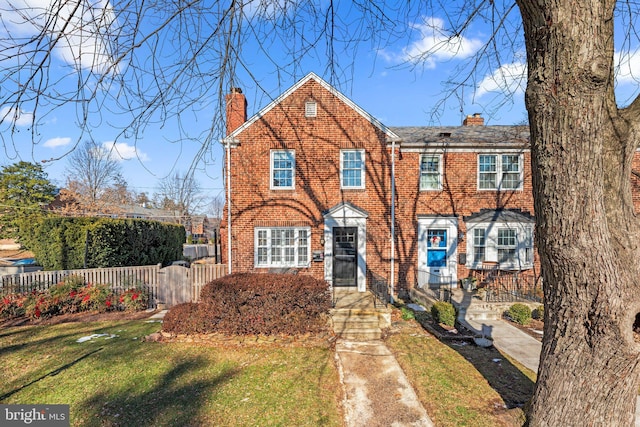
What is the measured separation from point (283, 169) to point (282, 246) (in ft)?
9.87

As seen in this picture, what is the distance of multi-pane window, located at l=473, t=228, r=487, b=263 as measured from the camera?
462 inches

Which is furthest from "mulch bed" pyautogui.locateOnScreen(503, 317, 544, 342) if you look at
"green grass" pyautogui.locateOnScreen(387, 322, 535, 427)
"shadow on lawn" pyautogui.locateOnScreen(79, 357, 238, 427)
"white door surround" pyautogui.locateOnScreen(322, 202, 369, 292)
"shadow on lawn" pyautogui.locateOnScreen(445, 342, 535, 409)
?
"shadow on lawn" pyautogui.locateOnScreen(79, 357, 238, 427)

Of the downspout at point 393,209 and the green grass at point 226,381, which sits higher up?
the downspout at point 393,209

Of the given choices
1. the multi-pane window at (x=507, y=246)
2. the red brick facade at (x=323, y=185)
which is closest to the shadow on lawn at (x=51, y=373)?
the red brick facade at (x=323, y=185)

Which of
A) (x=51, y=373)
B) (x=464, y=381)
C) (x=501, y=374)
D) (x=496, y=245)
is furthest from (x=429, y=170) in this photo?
(x=51, y=373)

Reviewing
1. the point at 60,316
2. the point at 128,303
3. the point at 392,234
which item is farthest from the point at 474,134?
the point at 60,316

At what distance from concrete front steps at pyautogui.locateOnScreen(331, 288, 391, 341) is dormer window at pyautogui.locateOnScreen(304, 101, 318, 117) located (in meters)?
7.02

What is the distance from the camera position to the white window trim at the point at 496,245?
1168 cm

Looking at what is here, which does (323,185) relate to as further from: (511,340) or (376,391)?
(376,391)

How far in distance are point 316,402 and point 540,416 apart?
2.90 metres

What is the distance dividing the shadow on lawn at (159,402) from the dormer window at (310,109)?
30.0 feet

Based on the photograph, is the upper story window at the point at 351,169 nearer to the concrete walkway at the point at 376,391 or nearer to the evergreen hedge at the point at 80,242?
the concrete walkway at the point at 376,391

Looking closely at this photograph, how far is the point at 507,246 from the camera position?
1170cm

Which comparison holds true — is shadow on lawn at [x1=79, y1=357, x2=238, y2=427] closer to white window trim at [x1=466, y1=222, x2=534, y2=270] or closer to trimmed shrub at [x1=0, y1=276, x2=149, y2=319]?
trimmed shrub at [x1=0, y1=276, x2=149, y2=319]
